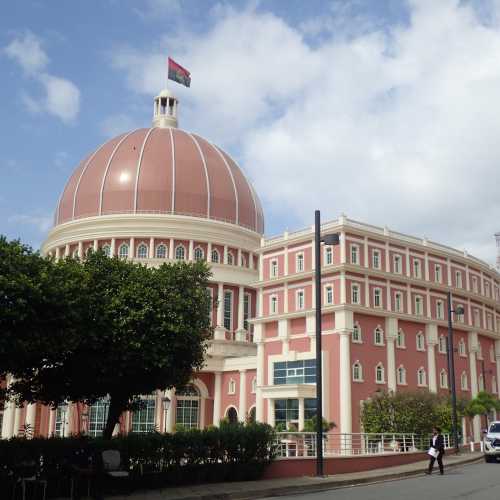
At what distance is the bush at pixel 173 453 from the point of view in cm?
1697

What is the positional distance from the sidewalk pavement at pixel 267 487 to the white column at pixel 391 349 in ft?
82.5

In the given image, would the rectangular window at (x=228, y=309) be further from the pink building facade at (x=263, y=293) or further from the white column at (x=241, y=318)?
the white column at (x=241, y=318)

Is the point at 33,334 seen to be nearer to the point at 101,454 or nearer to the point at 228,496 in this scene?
the point at 101,454

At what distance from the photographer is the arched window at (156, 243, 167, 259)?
7019 centimetres

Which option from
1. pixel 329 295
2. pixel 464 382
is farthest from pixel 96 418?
pixel 464 382

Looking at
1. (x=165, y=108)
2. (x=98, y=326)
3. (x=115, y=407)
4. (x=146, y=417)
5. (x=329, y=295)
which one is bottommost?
(x=115, y=407)

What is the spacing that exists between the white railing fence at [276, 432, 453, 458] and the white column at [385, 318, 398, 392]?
26.4 ft

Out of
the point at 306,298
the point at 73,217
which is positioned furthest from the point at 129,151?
the point at 306,298

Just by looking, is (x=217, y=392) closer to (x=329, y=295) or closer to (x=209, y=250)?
(x=209, y=250)

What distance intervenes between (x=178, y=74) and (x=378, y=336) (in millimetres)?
44761

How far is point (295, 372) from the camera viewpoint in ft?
169

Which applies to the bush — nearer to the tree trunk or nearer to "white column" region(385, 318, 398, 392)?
the tree trunk

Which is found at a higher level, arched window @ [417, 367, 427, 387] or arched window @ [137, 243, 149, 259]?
arched window @ [137, 243, 149, 259]

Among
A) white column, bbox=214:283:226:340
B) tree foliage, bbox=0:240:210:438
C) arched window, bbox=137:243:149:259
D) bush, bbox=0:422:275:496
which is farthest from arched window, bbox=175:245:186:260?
bush, bbox=0:422:275:496
